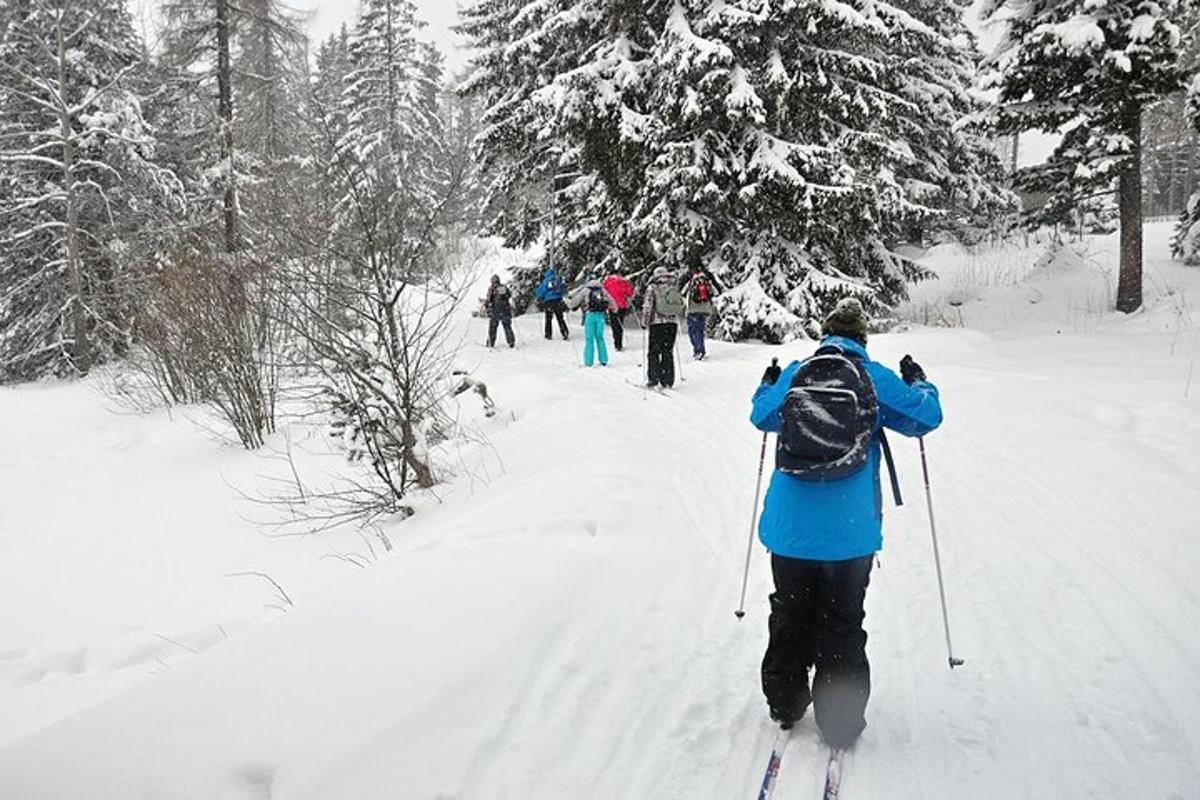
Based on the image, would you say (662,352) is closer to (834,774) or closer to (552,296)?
(552,296)

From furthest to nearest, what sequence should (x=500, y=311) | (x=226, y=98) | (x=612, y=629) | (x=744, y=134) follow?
1. (x=226, y=98)
2. (x=500, y=311)
3. (x=744, y=134)
4. (x=612, y=629)

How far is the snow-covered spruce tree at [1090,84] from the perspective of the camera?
516 inches

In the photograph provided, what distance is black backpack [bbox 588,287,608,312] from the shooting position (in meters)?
13.2

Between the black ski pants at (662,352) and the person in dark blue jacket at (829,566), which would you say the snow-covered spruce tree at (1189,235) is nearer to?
the black ski pants at (662,352)

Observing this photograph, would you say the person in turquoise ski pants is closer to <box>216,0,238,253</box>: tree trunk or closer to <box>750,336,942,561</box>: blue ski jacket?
<box>216,0,238,253</box>: tree trunk

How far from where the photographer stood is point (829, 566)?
298cm

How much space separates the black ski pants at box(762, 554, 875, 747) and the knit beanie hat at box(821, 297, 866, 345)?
3.27ft

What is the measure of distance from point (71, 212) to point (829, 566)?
822 inches

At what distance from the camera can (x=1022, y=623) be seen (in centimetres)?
405

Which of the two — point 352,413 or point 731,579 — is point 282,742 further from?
point 352,413

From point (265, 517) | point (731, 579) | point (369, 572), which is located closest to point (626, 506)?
point (731, 579)

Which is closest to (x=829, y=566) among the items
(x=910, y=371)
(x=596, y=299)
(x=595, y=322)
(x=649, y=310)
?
(x=910, y=371)

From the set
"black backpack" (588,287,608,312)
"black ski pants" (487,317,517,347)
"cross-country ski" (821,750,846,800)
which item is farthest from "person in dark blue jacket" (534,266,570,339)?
"cross-country ski" (821,750,846,800)

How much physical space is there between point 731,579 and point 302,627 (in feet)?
8.70
